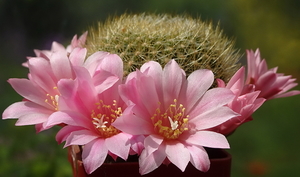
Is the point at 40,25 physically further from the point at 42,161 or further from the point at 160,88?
the point at 160,88

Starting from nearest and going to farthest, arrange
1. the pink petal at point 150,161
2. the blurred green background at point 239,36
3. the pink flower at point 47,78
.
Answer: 1. the pink petal at point 150,161
2. the pink flower at point 47,78
3. the blurred green background at point 239,36

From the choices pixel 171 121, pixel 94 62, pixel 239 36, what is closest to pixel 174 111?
pixel 171 121

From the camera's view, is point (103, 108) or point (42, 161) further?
point (42, 161)

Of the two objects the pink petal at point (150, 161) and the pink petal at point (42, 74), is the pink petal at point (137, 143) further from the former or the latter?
the pink petal at point (42, 74)

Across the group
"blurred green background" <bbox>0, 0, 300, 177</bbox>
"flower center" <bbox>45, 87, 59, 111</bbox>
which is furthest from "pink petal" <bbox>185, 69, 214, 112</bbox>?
"blurred green background" <bbox>0, 0, 300, 177</bbox>

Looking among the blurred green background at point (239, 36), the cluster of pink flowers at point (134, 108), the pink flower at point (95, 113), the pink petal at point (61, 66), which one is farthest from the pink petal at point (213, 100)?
the blurred green background at point (239, 36)

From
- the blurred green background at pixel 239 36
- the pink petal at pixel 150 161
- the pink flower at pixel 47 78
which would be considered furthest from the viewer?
the blurred green background at pixel 239 36

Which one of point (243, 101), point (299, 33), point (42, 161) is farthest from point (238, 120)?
point (299, 33)
